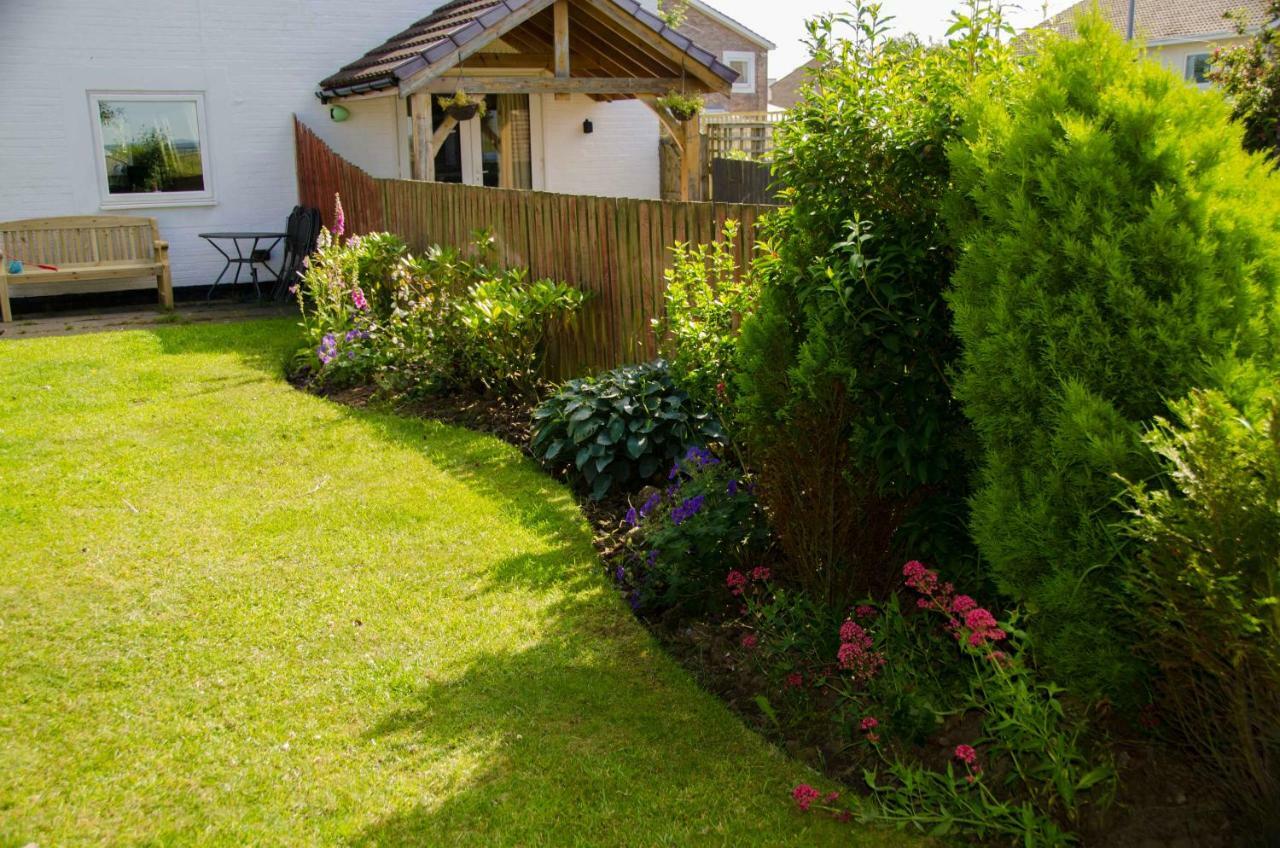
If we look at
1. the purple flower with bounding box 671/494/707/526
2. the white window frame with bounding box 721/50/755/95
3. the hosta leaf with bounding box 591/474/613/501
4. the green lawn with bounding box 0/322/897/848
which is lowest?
the green lawn with bounding box 0/322/897/848

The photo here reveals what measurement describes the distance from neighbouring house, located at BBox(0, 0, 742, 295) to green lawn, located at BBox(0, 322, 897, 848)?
24.1 ft

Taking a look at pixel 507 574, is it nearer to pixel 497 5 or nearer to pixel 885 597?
pixel 885 597

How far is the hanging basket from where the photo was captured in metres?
13.4

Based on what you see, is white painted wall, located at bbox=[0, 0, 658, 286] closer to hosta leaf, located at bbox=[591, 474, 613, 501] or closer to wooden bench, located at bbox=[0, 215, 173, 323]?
wooden bench, located at bbox=[0, 215, 173, 323]

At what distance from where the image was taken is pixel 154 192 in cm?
1523

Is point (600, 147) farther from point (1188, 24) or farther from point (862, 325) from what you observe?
point (1188, 24)

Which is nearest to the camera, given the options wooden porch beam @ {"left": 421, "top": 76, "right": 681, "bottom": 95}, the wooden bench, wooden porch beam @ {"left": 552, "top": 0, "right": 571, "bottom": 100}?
wooden porch beam @ {"left": 421, "top": 76, "right": 681, "bottom": 95}

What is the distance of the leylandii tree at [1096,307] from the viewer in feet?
9.22

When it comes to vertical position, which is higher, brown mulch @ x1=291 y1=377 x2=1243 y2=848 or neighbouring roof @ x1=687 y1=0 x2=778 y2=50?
neighbouring roof @ x1=687 y1=0 x2=778 y2=50

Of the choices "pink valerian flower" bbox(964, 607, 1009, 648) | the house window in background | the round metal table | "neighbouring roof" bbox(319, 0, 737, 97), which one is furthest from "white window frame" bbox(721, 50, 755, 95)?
"pink valerian flower" bbox(964, 607, 1009, 648)

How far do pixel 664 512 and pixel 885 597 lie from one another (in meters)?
1.38

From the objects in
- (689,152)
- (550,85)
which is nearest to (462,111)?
(550,85)

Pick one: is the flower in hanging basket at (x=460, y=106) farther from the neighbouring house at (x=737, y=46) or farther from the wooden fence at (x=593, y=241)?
the neighbouring house at (x=737, y=46)

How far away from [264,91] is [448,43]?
4171mm
